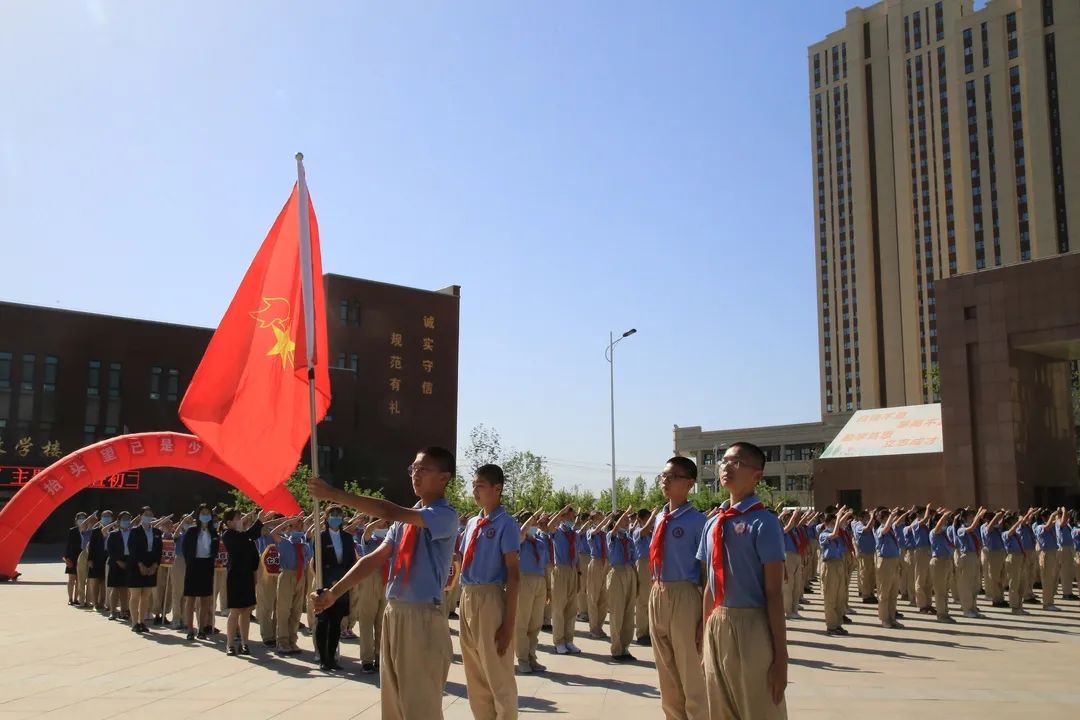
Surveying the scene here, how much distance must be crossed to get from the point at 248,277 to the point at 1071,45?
99389 mm

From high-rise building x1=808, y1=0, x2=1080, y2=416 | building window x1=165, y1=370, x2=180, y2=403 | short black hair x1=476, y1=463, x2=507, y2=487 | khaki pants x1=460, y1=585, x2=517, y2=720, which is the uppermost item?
high-rise building x1=808, y1=0, x2=1080, y2=416

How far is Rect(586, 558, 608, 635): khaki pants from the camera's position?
13125 mm

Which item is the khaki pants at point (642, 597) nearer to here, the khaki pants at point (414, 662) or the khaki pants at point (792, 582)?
the khaki pants at point (792, 582)

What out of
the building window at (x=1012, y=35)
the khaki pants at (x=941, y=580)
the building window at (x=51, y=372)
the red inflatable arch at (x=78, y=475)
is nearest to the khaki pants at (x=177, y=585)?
the red inflatable arch at (x=78, y=475)

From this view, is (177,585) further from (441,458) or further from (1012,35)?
(1012,35)

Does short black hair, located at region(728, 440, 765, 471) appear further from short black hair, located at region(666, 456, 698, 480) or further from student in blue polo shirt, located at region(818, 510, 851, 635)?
student in blue polo shirt, located at region(818, 510, 851, 635)

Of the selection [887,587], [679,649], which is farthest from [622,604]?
[887,587]

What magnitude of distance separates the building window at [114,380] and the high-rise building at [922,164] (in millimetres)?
76486

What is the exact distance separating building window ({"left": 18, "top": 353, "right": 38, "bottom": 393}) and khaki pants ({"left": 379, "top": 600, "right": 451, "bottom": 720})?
39.2m

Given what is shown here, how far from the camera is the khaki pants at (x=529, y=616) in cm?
1004

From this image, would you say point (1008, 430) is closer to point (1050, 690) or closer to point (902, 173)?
point (1050, 690)

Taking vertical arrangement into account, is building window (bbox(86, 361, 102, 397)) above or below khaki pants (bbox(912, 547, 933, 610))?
above

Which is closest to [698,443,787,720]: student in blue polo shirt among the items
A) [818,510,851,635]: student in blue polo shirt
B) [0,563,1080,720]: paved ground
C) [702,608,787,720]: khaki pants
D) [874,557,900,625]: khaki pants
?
[702,608,787,720]: khaki pants

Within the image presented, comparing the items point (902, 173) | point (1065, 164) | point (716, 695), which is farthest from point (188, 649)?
point (902, 173)
